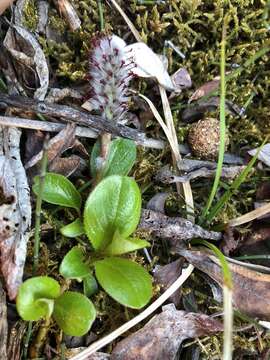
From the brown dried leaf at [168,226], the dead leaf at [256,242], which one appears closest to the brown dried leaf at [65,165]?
the brown dried leaf at [168,226]

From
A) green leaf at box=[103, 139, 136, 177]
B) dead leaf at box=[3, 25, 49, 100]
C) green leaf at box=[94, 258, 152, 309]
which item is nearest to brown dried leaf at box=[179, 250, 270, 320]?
green leaf at box=[94, 258, 152, 309]

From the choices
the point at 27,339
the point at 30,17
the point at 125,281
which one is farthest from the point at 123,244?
the point at 30,17

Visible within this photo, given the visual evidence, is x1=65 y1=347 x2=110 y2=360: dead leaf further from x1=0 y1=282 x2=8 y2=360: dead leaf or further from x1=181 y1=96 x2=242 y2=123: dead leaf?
x1=181 y1=96 x2=242 y2=123: dead leaf

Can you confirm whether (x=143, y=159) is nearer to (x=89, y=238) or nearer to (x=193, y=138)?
(x=193, y=138)

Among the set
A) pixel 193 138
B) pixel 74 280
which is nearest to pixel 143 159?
pixel 193 138

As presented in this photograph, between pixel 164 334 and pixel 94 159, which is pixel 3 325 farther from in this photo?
pixel 94 159

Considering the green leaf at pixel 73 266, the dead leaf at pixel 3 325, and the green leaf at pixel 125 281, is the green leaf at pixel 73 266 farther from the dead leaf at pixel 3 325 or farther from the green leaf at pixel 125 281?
the dead leaf at pixel 3 325
